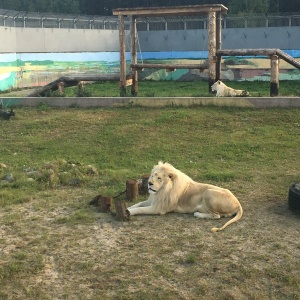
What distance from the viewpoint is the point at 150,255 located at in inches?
225

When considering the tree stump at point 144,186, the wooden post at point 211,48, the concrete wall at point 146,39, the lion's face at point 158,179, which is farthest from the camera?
the concrete wall at point 146,39

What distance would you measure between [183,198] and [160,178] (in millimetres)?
425

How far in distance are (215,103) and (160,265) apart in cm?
909

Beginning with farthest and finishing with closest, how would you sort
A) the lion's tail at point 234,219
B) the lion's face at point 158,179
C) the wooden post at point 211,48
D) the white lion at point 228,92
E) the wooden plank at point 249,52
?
the wooden post at point 211,48 < the wooden plank at point 249,52 < the white lion at point 228,92 < the lion's face at point 158,179 < the lion's tail at point 234,219

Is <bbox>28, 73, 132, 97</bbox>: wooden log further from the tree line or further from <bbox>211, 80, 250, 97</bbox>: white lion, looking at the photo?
the tree line

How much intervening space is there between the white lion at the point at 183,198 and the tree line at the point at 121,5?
105 feet

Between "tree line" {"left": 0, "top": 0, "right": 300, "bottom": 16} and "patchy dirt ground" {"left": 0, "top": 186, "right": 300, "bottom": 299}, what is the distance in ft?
107

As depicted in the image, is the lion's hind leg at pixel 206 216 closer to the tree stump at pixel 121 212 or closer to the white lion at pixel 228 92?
the tree stump at pixel 121 212

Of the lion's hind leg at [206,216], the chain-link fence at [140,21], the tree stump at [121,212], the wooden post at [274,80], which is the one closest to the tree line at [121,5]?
the chain-link fence at [140,21]

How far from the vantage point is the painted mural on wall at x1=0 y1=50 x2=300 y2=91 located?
2366cm

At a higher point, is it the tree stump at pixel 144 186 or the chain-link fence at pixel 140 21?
the chain-link fence at pixel 140 21

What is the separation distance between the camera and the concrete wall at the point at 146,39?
986 inches

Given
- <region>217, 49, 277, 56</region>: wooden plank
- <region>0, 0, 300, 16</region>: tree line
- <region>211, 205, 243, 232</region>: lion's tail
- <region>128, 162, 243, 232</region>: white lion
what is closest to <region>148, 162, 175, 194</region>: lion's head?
<region>128, 162, 243, 232</region>: white lion

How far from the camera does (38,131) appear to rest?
502 inches
